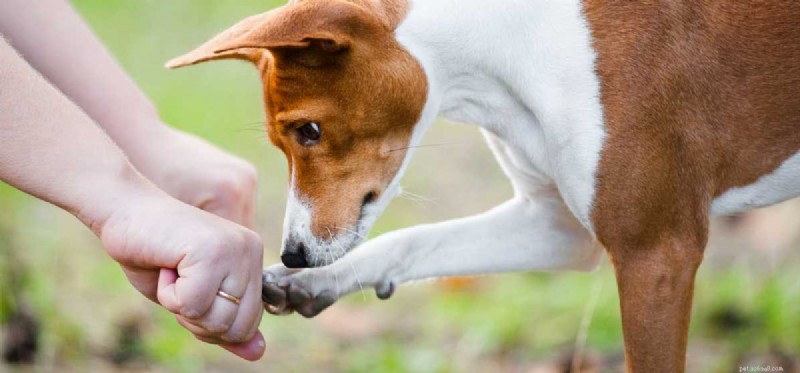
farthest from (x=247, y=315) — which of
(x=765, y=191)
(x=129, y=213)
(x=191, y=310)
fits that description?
(x=765, y=191)

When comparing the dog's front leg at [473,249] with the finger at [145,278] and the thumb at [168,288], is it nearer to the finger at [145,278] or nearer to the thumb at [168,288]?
the finger at [145,278]

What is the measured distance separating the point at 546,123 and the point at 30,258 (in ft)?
7.68

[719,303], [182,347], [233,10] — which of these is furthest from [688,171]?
[233,10]

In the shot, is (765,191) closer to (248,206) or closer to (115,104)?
(248,206)

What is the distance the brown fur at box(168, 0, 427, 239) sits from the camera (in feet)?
7.16

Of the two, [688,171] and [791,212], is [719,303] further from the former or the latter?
[688,171]

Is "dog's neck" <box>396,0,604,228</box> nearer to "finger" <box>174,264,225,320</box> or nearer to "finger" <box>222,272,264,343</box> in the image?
"finger" <box>222,272,264,343</box>

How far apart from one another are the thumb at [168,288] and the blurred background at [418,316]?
44.8 inches

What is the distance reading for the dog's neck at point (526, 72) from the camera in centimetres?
223

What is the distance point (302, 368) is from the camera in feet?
11.9

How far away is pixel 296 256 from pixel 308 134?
25 centimetres

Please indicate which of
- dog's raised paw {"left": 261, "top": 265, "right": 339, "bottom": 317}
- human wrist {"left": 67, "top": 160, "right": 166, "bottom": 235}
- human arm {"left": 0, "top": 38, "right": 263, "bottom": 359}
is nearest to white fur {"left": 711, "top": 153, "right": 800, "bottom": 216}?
dog's raised paw {"left": 261, "top": 265, "right": 339, "bottom": 317}

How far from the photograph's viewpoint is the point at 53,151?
1.86m

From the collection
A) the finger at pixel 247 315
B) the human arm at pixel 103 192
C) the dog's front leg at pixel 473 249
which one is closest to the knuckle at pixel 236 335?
the finger at pixel 247 315
